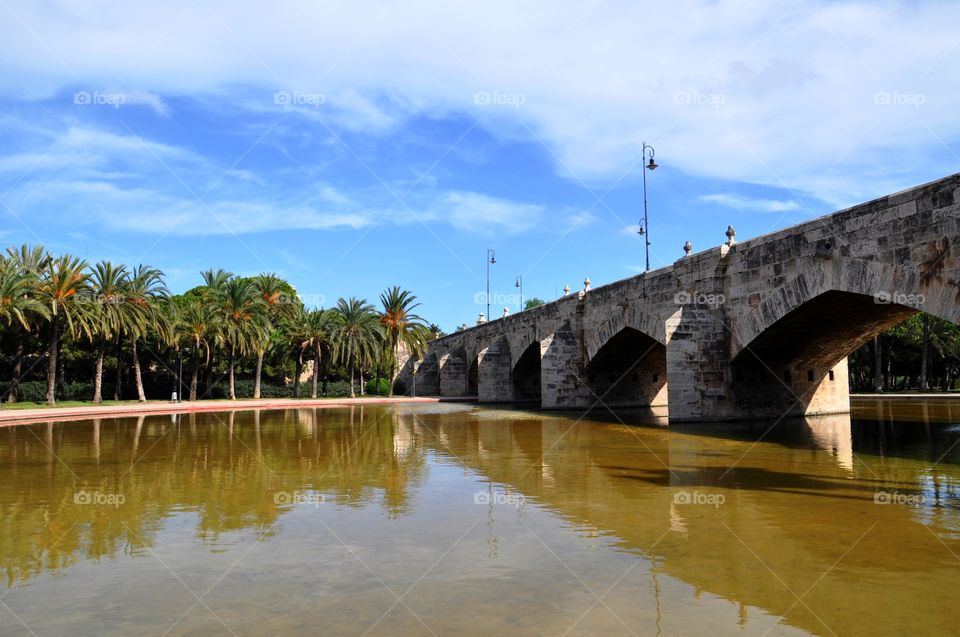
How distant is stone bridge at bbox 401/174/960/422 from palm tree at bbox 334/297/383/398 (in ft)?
45.4

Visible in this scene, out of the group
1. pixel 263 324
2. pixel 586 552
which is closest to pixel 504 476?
pixel 586 552

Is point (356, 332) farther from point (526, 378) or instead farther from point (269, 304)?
point (526, 378)

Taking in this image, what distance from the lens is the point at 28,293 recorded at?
3044 centimetres

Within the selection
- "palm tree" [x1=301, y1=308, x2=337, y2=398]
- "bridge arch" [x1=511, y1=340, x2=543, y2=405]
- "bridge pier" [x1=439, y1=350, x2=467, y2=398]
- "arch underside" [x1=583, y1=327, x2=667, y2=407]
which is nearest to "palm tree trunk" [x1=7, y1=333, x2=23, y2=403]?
"palm tree" [x1=301, y1=308, x2=337, y2=398]

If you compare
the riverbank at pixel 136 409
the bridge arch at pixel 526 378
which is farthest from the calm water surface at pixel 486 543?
the bridge arch at pixel 526 378

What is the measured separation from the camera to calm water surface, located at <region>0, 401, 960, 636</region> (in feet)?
14.2

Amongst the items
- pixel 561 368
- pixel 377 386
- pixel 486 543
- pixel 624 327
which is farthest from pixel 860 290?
pixel 377 386

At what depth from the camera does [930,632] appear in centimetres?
398

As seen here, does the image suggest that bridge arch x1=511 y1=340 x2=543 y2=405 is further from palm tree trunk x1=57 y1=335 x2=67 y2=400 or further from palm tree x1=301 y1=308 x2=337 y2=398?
palm tree trunk x1=57 y1=335 x2=67 y2=400

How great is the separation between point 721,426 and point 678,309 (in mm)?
3308

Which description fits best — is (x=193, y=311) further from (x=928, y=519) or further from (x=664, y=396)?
(x=928, y=519)

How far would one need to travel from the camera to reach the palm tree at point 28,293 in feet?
96.3

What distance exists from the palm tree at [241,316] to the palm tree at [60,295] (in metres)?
7.28

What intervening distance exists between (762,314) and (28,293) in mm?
30539
